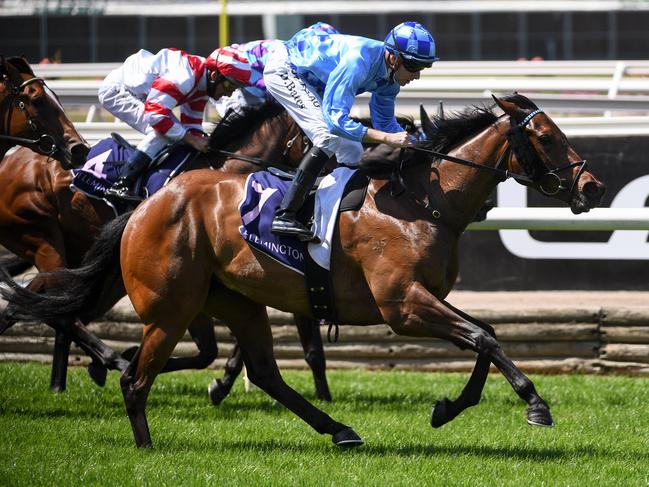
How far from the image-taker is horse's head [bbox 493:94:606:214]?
5371 millimetres

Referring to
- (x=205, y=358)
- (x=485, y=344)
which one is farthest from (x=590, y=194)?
(x=205, y=358)

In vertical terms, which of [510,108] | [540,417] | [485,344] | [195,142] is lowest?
[540,417]

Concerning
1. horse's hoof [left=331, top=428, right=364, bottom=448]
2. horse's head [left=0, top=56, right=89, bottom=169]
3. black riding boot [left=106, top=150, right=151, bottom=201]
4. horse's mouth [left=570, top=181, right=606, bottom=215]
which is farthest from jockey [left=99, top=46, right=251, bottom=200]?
horse's mouth [left=570, top=181, right=606, bottom=215]

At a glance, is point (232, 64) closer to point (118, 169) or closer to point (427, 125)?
point (118, 169)

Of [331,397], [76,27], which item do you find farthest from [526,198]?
[76,27]

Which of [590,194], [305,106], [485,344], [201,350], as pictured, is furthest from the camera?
[201,350]

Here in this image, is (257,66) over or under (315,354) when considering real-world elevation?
over

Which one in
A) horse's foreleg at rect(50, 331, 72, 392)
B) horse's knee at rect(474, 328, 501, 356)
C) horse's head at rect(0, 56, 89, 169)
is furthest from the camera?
horse's foreleg at rect(50, 331, 72, 392)

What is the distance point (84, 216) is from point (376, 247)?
2.89m

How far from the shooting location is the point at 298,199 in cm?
555

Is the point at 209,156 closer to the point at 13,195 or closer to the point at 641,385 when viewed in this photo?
the point at 13,195

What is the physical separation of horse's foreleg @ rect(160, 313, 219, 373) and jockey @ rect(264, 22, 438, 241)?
1805mm

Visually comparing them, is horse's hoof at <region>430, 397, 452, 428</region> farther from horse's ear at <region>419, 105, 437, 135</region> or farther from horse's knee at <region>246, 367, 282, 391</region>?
horse's ear at <region>419, 105, 437, 135</region>

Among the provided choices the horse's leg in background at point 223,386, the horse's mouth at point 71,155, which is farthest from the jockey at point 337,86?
the horse's leg in background at point 223,386
